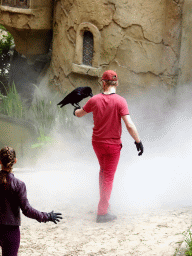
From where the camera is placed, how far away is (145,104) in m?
7.41

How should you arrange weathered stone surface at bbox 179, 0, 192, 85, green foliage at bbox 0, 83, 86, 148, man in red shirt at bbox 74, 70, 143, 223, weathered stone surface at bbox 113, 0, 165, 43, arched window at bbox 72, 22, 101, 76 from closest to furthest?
A: man in red shirt at bbox 74, 70, 143, 223 < green foliage at bbox 0, 83, 86, 148 < weathered stone surface at bbox 179, 0, 192, 85 < weathered stone surface at bbox 113, 0, 165, 43 < arched window at bbox 72, 22, 101, 76

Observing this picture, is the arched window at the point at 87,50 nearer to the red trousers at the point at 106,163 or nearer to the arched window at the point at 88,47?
the arched window at the point at 88,47

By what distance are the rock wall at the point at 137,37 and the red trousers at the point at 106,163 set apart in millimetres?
3861

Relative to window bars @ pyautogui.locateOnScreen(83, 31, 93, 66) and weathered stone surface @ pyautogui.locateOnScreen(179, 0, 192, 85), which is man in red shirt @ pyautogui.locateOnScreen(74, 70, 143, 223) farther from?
window bars @ pyautogui.locateOnScreen(83, 31, 93, 66)

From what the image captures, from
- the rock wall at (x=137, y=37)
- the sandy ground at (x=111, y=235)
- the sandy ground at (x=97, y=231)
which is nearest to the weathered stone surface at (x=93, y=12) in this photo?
the rock wall at (x=137, y=37)

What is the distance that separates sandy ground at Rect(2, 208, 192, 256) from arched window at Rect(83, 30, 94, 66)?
4.29 meters

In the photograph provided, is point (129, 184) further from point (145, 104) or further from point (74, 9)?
point (74, 9)

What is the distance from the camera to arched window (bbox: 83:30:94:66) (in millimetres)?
7574

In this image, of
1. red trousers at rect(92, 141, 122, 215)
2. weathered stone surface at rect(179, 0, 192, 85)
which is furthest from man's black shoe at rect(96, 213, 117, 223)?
weathered stone surface at rect(179, 0, 192, 85)

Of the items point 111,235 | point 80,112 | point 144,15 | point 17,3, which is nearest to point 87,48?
point 144,15

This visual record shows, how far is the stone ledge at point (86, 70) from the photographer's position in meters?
7.52

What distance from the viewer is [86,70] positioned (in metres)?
7.62

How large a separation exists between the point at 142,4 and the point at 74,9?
1.36 metres

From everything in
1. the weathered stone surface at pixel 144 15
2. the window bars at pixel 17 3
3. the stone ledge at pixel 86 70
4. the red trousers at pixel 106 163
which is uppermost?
the window bars at pixel 17 3
